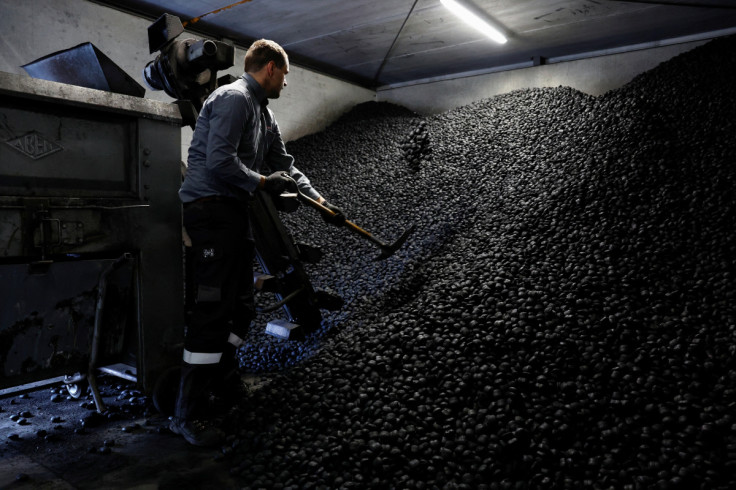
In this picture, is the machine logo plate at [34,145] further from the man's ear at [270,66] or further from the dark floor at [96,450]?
the dark floor at [96,450]

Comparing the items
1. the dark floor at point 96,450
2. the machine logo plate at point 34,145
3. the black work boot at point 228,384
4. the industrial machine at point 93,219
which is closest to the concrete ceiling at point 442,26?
the industrial machine at point 93,219

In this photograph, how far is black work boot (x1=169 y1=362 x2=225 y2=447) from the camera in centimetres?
258

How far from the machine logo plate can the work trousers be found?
717mm

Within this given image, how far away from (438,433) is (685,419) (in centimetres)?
112

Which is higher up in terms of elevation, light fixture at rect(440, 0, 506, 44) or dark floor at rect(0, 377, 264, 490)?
light fixture at rect(440, 0, 506, 44)

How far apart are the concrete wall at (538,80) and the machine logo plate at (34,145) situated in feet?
24.5

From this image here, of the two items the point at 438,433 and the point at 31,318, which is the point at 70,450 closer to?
the point at 31,318

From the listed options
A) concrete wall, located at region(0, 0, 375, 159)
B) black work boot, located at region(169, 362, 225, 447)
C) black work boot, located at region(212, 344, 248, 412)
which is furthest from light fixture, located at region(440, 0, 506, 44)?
black work boot, located at region(169, 362, 225, 447)

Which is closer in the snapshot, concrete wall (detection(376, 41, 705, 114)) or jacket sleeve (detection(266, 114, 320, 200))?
jacket sleeve (detection(266, 114, 320, 200))

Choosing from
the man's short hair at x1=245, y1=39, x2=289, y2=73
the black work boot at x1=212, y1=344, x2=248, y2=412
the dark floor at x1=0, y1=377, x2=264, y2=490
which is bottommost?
the dark floor at x1=0, y1=377, x2=264, y2=490

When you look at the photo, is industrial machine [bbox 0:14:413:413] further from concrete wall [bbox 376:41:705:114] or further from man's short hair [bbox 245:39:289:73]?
concrete wall [bbox 376:41:705:114]

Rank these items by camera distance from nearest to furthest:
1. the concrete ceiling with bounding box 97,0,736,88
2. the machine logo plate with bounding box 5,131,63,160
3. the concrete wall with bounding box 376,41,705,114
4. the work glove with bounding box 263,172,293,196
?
the machine logo plate with bounding box 5,131,63,160 → the work glove with bounding box 263,172,293,196 → the concrete ceiling with bounding box 97,0,736,88 → the concrete wall with bounding box 376,41,705,114

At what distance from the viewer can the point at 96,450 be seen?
246cm

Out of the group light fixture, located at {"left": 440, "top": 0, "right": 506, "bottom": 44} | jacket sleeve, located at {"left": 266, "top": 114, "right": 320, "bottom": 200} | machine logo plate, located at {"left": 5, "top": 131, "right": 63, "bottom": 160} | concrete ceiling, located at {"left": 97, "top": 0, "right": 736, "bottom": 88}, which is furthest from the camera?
concrete ceiling, located at {"left": 97, "top": 0, "right": 736, "bottom": 88}
